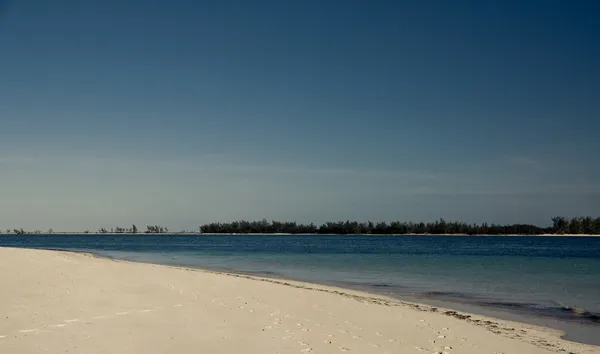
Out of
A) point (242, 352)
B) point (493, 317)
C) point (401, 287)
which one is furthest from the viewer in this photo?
point (401, 287)

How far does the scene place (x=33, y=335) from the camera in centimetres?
920

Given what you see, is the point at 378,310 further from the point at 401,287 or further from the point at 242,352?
the point at 401,287

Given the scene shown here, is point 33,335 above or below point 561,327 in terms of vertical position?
above

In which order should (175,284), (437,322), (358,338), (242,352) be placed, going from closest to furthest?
(242,352) → (358,338) → (437,322) → (175,284)

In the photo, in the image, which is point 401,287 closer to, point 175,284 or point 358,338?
point 175,284

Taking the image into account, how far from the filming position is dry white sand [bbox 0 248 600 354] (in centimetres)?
913

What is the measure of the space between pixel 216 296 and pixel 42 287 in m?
5.61

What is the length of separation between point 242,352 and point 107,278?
1289 centimetres

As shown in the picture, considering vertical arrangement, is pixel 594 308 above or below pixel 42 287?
below

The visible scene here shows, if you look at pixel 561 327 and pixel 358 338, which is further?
Answer: pixel 561 327

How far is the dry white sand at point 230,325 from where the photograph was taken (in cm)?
913

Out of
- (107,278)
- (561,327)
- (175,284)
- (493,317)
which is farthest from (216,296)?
(561,327)

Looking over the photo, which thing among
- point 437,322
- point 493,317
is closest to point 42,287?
point 437,322

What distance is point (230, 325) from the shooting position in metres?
11.1
